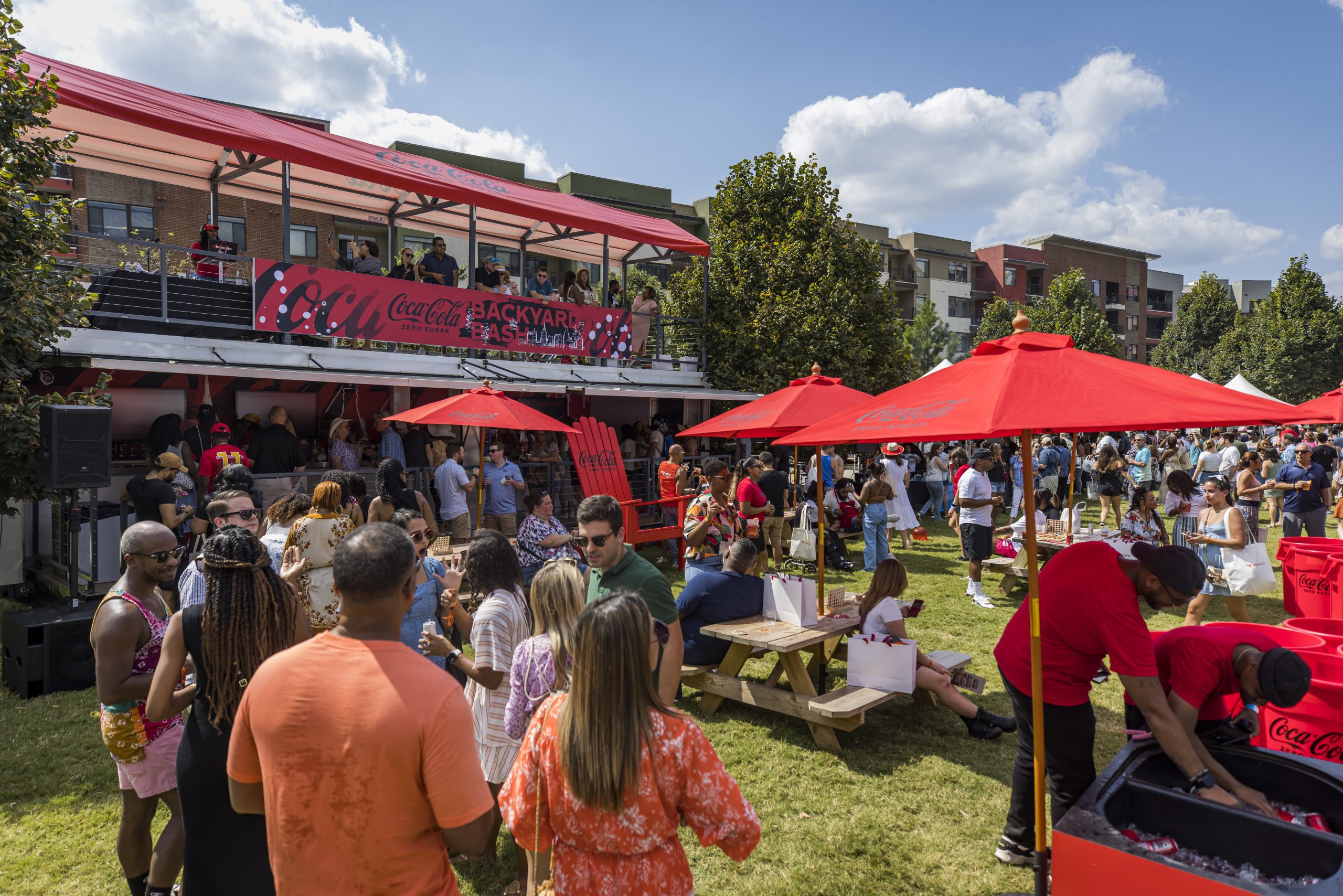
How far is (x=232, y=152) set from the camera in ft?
38.3

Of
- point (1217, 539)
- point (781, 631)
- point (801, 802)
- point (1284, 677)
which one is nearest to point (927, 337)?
point (1217, 539)

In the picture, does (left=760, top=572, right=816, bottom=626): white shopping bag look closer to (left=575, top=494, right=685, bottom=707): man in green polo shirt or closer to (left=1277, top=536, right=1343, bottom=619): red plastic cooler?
(left=575, top=494, right=685, bottom=707): man in green polo shirt

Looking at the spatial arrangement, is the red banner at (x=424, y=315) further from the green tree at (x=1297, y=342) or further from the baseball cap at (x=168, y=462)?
the green tree at (x=1297, y=342)

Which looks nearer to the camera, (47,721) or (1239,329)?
(47,721)

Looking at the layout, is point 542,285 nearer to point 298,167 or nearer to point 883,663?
point 298,167

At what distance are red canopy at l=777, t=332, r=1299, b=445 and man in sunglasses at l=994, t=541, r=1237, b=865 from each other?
62 cm

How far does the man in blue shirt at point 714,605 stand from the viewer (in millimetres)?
5926

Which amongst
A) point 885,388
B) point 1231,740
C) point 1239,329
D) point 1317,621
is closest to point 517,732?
point 1231,740

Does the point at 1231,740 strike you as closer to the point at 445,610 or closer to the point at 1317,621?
the point at 1317,621

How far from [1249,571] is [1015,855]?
5.10 m

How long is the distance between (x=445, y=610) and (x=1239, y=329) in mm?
47086

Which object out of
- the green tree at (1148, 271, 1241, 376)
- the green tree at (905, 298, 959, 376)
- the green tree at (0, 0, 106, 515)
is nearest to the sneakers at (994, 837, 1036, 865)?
the green tree at (0, 0, 106, 515)

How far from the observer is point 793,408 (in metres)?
7.76

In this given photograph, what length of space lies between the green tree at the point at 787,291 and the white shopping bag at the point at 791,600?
12991mm
